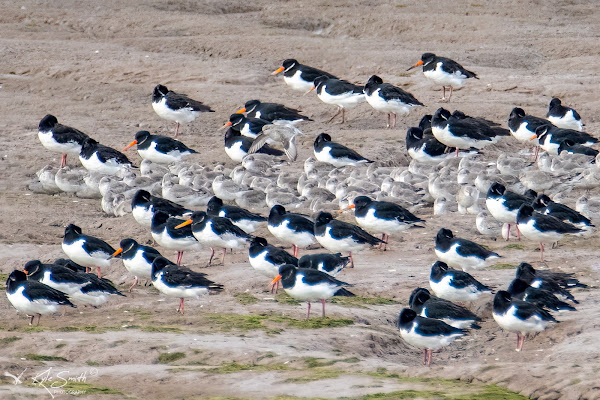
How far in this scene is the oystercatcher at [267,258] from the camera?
14.9 m

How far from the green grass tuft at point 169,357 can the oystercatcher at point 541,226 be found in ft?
21.8

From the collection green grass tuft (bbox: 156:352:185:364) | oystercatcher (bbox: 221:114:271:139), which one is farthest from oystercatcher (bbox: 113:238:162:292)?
oystercatcher (bbox: 221:114:271:139)

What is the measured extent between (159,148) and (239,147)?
1842 mm

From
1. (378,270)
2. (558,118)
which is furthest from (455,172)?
(378,270)

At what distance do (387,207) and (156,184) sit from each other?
6.39m

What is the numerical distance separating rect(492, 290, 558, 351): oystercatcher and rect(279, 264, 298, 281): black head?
2786 millimetres

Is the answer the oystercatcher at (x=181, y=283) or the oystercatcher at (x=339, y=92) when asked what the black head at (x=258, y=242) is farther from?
the oystercatcher at (x=339, y=92)

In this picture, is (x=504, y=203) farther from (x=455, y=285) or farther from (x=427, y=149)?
(x=427, y=149)

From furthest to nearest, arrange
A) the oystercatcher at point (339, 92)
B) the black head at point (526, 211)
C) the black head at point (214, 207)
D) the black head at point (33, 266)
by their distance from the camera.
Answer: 1. the oystercatcher at point (339, 92)
2. the black head at point (214, 207)
3. the black head at point (526, 211)
4. the black head at point (33, 266)

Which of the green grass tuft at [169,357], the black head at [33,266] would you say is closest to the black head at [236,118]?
the black head at [33,266]

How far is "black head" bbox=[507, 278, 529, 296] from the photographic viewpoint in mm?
13281

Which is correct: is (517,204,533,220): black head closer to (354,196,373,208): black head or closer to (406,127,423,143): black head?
(354,196,373,208): black head

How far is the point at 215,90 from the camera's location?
2939 cm

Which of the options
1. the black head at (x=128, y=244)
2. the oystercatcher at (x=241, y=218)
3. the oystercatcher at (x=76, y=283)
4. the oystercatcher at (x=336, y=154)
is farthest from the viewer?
the oystercatcher at (x=336, y=154)
